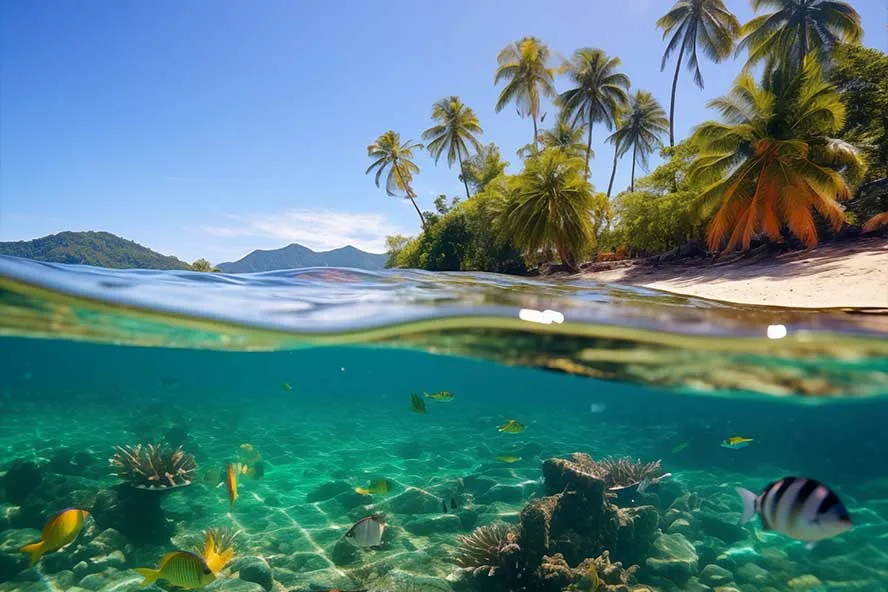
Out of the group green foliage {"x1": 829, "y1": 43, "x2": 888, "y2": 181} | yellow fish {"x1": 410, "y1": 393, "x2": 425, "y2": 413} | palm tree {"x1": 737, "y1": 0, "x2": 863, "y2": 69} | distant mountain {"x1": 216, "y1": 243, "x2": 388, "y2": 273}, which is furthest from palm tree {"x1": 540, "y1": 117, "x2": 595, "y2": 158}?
distant mountain {"x1": 216, "y1": 243, "x2": 388, "y2": 273}

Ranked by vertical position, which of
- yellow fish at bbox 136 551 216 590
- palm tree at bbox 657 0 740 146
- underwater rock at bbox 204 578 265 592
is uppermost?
palm tree at bbox 657 0 740 146

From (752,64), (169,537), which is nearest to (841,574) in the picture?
(169,537)

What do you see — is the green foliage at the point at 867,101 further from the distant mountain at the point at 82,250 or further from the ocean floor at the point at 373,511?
the distant mountain at the point at 82,250

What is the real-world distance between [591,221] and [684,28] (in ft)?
87.1

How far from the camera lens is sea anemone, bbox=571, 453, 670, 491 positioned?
985 centimetres

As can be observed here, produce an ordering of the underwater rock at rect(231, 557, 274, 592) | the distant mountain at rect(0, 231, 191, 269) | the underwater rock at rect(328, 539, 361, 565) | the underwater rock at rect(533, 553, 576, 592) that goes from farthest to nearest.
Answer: the distant mountain at rect(0, 231, 191, 269) < the underwater rock at rect(328, 539, 361, 565) < the underwater rock at rect(231, 557, 274, 592) < the underwater rock at rect(533, 553, 576, 592)

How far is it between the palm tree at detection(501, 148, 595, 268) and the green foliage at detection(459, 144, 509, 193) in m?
16.0

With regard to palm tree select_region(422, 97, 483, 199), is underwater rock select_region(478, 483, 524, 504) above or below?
below

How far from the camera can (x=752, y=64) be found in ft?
98.0

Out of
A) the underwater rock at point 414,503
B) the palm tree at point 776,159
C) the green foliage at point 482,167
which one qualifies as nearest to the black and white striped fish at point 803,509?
the underwater rock at point 414,503

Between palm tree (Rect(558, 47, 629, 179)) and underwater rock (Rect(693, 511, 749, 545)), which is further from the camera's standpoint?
palm tree (Rect(558, 47, 629, 179))

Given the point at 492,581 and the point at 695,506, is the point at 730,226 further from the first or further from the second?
the point at 492,581

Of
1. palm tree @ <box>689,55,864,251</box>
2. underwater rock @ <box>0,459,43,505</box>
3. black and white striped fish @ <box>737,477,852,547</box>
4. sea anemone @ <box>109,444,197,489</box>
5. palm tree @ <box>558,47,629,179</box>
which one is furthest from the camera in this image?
palm tree @ <box>558,47,629,179</box>

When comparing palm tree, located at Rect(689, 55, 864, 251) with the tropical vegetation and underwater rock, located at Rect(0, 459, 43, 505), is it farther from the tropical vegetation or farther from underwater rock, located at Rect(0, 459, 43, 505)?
underwater rock, located at Rect(0, 459, 43, 505)
